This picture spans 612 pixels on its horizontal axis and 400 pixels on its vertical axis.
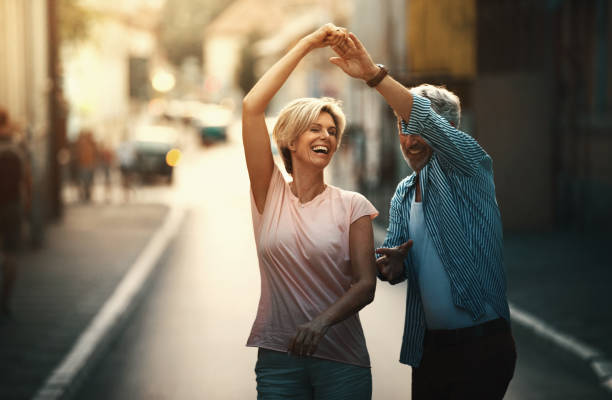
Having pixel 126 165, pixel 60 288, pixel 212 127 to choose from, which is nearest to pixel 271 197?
pixel 60 288

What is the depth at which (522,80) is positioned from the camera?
672 inches

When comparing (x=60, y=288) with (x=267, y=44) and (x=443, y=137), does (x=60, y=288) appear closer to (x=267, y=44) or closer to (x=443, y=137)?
(x=443, y=137)

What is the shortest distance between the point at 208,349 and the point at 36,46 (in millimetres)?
13324

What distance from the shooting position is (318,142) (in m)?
3.64

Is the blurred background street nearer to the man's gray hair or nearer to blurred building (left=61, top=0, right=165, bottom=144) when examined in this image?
the man's gray hair

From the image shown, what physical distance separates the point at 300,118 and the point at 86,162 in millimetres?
24153

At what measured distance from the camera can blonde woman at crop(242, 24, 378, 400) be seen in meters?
3.56

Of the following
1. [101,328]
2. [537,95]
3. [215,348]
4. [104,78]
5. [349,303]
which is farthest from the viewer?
[104,78]

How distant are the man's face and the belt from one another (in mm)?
581

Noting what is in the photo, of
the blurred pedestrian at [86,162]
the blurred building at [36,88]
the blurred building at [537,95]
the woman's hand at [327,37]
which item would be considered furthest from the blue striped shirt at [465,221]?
the blurred pedestrian at [86,162]

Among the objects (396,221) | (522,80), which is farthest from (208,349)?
(522,80)

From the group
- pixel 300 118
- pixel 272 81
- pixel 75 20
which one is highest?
pixel 75 20

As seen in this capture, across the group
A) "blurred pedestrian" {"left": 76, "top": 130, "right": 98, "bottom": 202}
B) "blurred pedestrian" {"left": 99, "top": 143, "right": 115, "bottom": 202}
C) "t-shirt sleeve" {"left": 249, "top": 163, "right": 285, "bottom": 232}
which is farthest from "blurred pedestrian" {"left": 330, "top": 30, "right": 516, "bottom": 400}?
"blurred pedestrian" {"left": 99, "top": 143, "right": 115, "bottom": 202}

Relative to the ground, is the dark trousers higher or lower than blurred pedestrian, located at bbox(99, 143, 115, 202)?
higher
